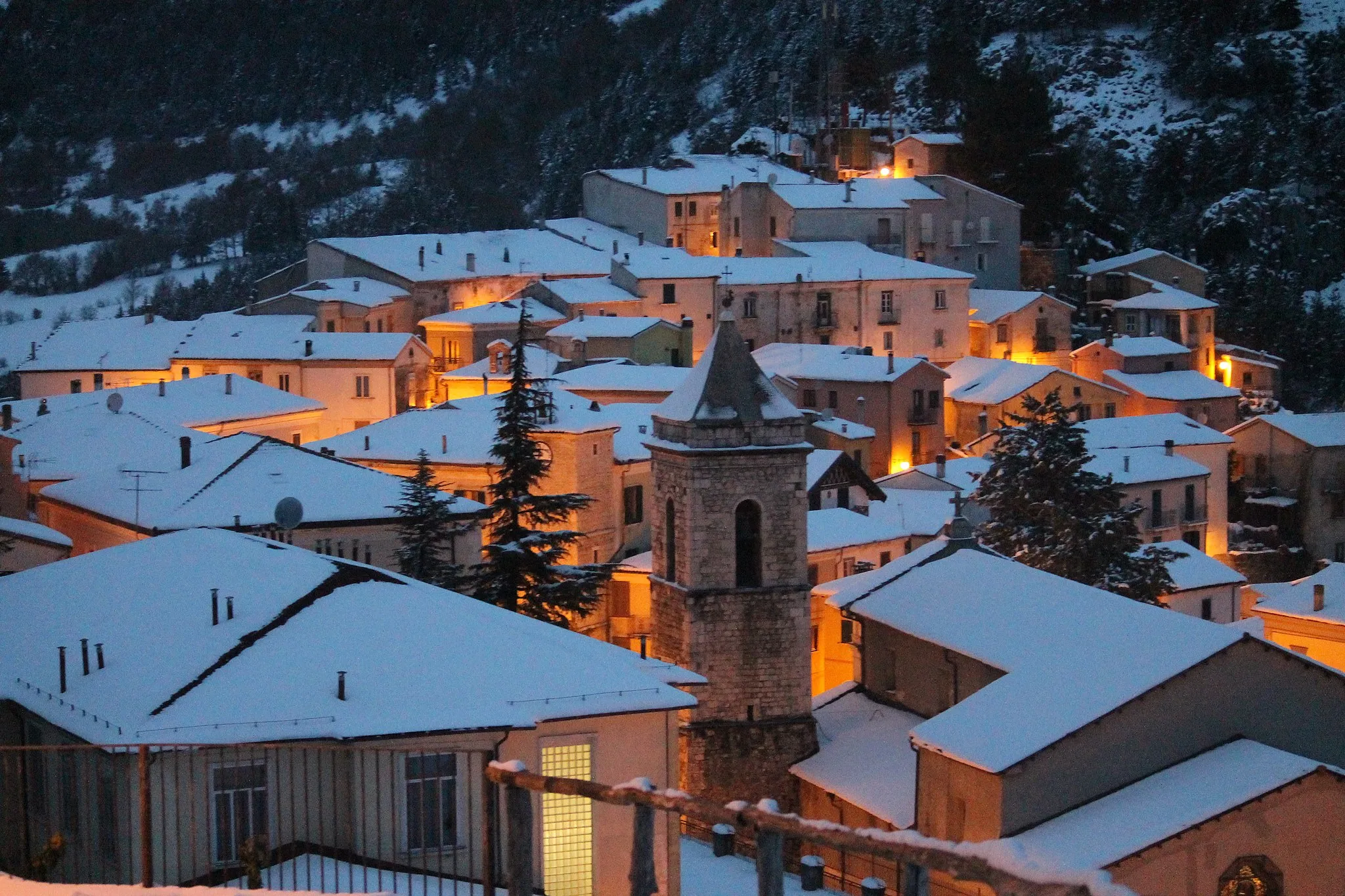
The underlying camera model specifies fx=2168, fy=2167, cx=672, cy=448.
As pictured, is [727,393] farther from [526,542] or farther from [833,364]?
[833,364]

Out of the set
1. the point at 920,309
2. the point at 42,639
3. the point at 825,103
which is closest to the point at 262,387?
the point at 920,309

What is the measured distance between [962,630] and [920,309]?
123 feet

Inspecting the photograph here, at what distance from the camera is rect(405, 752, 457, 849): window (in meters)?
17.4

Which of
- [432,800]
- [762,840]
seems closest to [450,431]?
[432,800]

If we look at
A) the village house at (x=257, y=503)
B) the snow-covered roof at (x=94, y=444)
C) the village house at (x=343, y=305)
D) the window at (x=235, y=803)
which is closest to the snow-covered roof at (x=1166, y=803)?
the window at (x=235, y=803)

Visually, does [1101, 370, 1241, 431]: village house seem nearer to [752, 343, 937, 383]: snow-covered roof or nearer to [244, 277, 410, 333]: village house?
[752, 343, 937, 383]: snow-covered roof

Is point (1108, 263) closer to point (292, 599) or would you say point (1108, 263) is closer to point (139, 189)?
point (292, 599)

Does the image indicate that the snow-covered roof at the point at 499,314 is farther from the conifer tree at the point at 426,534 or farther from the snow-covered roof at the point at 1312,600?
the snow-covered roof at the point at 1312,600

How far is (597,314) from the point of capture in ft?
203

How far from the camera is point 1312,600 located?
38.3 meters

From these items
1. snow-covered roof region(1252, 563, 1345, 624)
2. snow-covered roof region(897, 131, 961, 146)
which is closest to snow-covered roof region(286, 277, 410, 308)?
snow-covered roof region(897, 131, 961, 146)

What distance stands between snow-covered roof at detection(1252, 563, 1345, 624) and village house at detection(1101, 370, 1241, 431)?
21.2 metres

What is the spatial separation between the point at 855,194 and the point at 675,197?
5870 millimetres

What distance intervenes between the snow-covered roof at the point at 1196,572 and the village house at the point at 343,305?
2489 centimetres
